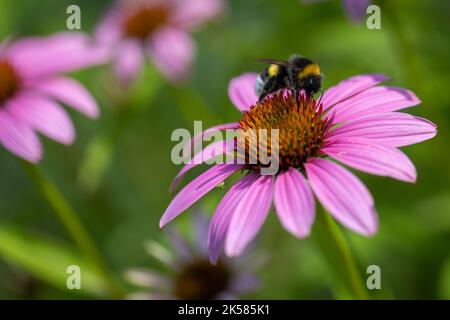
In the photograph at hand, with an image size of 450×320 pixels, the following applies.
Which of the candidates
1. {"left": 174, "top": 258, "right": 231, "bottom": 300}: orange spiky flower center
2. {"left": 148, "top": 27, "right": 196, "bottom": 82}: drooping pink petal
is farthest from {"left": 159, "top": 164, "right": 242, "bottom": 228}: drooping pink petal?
{"left": 148, "top": 27, "right": 196, "bottom": 82}: drooping pink petal

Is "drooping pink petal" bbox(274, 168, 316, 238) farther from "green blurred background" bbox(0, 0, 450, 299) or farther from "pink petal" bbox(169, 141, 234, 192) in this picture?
"green blurred background" bbox(0, 0, 450, 299)

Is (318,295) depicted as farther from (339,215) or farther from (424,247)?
(339,215)

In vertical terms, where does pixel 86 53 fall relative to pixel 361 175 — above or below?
above

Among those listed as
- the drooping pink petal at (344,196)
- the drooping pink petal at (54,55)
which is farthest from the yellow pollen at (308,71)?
the drooping pink petal at (54,55)

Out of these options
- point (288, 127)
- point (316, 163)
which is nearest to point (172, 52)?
point (288, 127)
